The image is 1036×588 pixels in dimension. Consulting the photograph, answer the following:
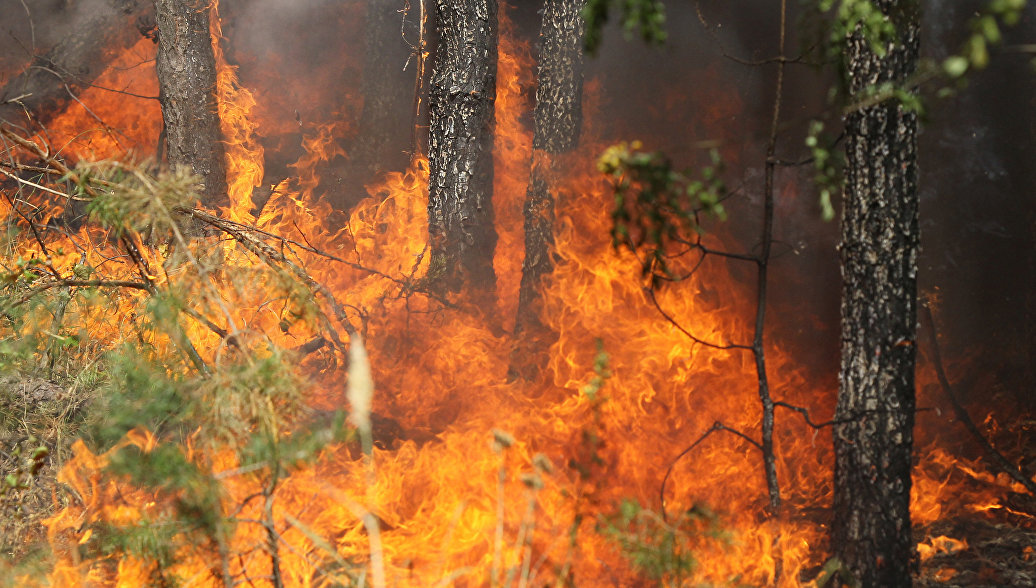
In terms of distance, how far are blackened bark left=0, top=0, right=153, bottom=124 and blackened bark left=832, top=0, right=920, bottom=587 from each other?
8.69 meters

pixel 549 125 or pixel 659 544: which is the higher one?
pixel 549 125

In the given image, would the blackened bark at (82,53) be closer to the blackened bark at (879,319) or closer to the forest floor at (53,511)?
the forest floor at (53,511)

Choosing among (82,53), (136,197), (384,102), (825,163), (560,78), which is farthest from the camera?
(82,53)

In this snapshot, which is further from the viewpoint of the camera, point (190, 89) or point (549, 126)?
point (190, 89)

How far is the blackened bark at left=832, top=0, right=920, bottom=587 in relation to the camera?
365 cm

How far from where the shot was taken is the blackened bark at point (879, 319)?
3646 millimetres

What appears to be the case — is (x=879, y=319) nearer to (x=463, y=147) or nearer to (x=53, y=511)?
(x=463, y=147)

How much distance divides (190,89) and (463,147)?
3.16 m

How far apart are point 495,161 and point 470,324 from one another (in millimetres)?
1650

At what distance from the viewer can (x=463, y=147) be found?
6203 mm

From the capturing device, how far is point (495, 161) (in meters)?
6.68

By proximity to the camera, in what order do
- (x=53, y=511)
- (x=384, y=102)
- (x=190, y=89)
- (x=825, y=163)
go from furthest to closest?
(x=384, y=102)
(x=190, y=89)
(x=53, y=511)
(x=825, y=163)

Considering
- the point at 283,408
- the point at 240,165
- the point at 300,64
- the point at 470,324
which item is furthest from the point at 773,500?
the point at 300,64

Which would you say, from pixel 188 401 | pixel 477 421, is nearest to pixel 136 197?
pixel 188 401
